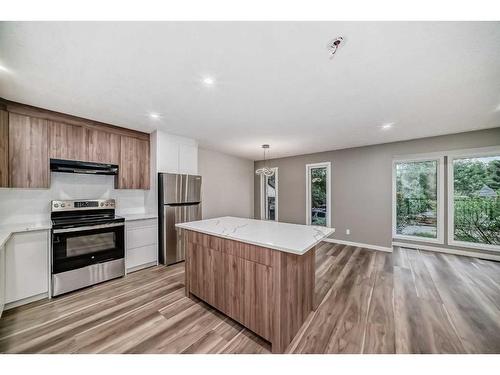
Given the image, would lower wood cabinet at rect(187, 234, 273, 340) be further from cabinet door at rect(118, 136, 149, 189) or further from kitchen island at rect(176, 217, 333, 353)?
cabinet door at rect(118, 136, 149, 189)

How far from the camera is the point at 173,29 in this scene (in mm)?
1259

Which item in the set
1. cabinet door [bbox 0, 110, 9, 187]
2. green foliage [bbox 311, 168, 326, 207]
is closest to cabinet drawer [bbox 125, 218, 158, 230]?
cabinet door [bbox 0, 110, 9, 187]

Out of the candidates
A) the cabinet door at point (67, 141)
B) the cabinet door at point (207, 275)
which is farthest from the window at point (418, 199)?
the cabinet door at point (67, 141)

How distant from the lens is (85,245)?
260cm

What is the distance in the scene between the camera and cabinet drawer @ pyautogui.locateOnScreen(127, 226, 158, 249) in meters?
3.06

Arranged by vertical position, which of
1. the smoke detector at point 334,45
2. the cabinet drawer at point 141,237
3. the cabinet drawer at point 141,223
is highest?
the smoke detector at point 334,45

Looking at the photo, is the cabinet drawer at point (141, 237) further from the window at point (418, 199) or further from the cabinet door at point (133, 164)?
the window at point (418, 199)

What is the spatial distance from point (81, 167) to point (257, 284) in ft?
9.96

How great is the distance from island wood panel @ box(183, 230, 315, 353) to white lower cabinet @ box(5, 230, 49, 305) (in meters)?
1.88

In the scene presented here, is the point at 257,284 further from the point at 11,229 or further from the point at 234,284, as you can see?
the point at 11,229

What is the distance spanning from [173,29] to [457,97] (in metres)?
3.16

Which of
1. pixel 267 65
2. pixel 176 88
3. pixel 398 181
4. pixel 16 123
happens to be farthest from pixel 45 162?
pixel 398 181

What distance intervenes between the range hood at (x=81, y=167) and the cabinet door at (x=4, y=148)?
39 cm

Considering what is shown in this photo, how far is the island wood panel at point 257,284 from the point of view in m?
1.54
